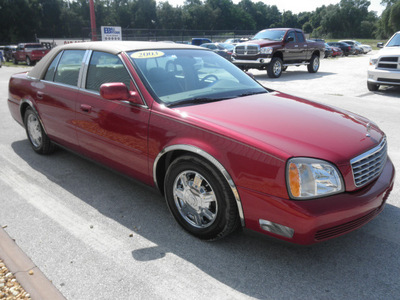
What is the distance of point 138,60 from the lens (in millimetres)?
3498

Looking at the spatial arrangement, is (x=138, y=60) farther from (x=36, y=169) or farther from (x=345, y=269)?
(x=345, y=269)

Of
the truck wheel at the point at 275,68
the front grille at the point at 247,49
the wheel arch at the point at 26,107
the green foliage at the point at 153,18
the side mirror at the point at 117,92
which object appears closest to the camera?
the side mirror at the point at 117,92

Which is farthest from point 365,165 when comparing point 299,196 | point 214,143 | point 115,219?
point 115,219

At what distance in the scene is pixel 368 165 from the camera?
107 inches

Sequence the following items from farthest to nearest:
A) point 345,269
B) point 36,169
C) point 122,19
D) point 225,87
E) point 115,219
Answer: point 122,19
point 36,169
point 225,87
point 115,219
point 345,269

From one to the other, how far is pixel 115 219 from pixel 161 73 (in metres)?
1.47

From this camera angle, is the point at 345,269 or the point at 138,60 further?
the point at 138,60

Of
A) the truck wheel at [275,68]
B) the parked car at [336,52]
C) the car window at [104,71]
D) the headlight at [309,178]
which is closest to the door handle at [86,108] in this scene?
Answer: the car window at [104,71]

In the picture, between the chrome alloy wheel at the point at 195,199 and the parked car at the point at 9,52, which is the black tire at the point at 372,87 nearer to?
the chrome alloy wheel at the point at 195,199

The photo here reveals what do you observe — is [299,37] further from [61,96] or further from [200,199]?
[200,199]

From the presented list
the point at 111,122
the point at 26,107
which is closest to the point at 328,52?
the point at 26,107

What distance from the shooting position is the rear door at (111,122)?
130 inches

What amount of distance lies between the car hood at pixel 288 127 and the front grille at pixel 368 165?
48 mm

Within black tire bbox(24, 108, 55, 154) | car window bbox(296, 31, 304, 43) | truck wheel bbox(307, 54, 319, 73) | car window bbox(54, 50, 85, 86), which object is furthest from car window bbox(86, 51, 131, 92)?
truck wheel bbox(307, 54, 319, 73)
